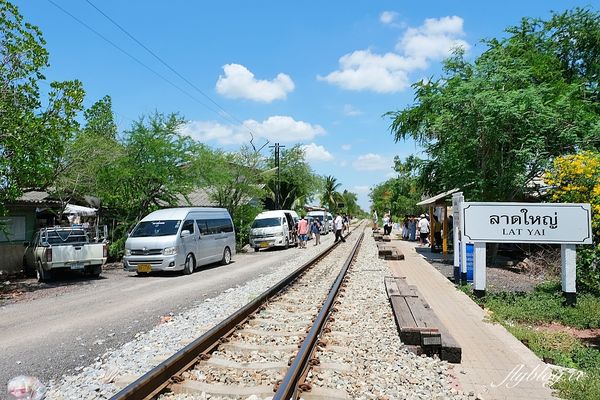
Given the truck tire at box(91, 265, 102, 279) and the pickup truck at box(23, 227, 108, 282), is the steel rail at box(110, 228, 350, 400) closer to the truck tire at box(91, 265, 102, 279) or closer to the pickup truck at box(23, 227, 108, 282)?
the pickup truck at box(23, 227, 108, 282)

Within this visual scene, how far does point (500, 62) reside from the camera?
17.9 meters

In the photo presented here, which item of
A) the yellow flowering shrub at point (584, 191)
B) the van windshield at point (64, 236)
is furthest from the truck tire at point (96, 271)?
the yellow flowering shrub at point (584, 191)

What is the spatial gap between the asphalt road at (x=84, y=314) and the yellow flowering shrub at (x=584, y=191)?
8520mm

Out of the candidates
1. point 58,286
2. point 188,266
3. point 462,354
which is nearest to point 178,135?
point 188,266

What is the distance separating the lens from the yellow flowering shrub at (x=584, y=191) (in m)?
10.8

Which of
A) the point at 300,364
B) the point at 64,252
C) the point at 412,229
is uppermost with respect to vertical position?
the point at 412,229

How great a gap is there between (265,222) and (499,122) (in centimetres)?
1530

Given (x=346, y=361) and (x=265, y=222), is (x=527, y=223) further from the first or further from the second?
(x=265, y=222)

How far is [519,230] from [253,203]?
23.3 m

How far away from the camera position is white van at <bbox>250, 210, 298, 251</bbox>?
2725cm

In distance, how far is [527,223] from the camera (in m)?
10.3

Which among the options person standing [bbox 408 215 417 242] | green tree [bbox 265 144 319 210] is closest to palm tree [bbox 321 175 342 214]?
green tree [bbox 265 144 319 210]

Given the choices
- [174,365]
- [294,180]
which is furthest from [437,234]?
[294,180]

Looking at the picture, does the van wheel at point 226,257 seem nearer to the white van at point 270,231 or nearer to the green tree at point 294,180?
the white van at point 270,231
